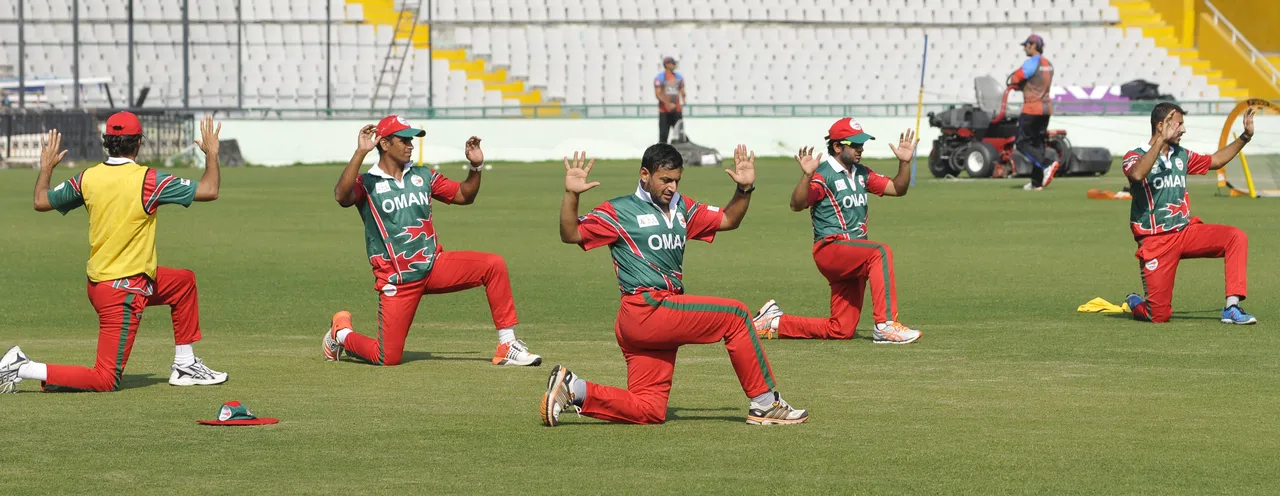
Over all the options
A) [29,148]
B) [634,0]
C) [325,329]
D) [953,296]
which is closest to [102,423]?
[325,329]

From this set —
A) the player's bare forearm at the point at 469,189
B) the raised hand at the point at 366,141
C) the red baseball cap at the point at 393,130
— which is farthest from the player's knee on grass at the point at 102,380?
the player's bare forearm at the point at 469,189

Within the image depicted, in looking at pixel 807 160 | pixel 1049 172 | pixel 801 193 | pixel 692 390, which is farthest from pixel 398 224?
pixel 1049 172

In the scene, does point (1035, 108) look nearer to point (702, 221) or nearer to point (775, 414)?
point (702, 221)

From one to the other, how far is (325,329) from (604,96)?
108 feet

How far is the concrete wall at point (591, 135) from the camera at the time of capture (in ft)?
127

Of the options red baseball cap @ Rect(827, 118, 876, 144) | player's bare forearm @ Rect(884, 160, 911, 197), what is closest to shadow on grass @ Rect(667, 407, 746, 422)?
player's bare forearm @ Rect(884, 160, 911, 197)

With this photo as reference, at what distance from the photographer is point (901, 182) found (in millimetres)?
11508

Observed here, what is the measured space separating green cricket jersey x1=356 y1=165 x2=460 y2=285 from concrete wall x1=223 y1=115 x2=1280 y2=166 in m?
27.7

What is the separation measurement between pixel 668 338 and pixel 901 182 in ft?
13.1

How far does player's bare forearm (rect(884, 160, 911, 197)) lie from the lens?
37.0ft

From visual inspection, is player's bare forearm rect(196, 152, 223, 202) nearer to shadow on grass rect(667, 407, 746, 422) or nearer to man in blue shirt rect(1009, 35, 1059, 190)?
shadow on grass rect(667, 407, 746, 422)

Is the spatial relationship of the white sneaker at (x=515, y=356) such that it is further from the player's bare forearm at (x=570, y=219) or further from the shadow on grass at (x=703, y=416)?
the player's bare forearm at (x=570, y=219)

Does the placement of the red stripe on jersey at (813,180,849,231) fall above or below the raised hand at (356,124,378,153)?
below

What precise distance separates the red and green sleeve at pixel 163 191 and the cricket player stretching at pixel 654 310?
2157mm
